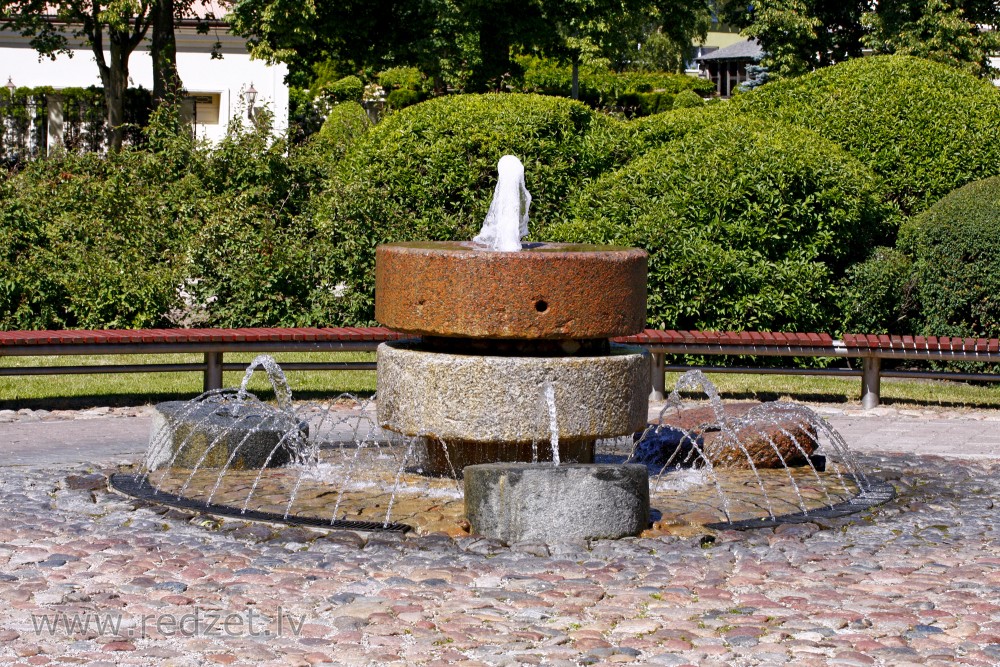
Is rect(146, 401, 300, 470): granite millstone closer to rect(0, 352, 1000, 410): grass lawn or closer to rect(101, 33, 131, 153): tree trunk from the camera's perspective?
rect(0, 352, 1000, 410): grass lawn

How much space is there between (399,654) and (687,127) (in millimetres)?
9345

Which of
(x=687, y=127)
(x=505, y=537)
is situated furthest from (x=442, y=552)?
(x=687, y=127)

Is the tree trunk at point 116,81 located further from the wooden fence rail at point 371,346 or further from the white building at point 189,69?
the wooden fence rail at point 371,346

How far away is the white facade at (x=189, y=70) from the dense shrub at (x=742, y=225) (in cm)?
2350

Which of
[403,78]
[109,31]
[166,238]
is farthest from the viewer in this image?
[403,78]

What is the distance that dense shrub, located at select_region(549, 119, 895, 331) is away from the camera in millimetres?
11297

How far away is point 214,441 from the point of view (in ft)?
23.6

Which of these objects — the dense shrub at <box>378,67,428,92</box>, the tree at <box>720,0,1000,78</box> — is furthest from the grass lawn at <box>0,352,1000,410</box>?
the dense shrub at <box>378,67,428,92</box>

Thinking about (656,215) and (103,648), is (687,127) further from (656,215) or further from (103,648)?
(103,648)

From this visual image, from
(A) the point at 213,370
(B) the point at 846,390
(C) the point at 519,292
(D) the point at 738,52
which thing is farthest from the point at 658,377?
(D) the point at 738,52

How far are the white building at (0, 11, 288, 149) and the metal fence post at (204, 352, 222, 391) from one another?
2455cm

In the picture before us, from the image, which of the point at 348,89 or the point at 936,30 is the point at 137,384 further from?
the point at 936,30

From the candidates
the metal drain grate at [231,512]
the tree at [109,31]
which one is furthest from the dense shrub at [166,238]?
the tree at [109,31]

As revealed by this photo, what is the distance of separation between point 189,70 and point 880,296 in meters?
26.5
